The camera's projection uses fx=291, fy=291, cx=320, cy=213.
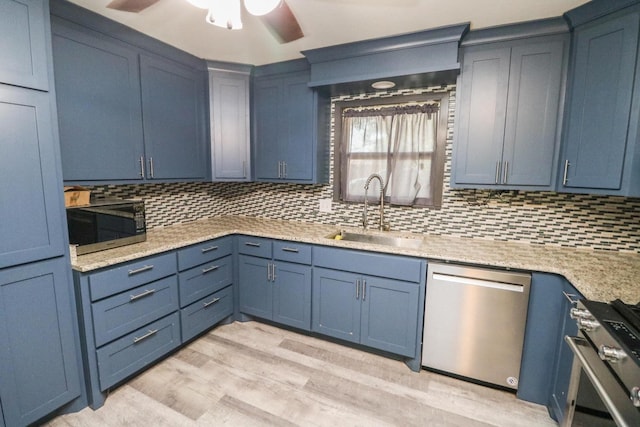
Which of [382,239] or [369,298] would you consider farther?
[382,239]

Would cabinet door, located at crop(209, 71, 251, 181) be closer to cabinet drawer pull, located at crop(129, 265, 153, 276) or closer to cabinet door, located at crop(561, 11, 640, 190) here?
cabinet drawer pull, located at crop(129, 265, 153, 276)

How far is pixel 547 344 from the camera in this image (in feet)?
5.66

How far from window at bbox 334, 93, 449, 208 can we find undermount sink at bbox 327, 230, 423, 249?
34 cm

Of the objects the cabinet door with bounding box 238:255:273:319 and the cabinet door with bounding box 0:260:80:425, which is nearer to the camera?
the cabinet door with bounding box 0:260:80:425

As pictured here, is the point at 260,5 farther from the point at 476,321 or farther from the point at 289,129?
the point at 476,321

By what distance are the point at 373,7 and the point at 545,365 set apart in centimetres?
237

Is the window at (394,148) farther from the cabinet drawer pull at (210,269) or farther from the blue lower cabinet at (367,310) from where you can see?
the cabinet drawer pull at (210,269)

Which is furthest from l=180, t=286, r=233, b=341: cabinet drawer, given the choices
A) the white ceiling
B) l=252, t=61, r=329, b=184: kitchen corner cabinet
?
the white ceiling

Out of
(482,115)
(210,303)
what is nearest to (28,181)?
(210,303)

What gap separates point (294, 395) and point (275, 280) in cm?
91

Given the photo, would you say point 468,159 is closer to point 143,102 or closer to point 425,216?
point 425,216

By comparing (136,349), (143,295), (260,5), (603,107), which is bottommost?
(136,349)

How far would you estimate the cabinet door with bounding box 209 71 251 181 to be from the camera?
2703mm

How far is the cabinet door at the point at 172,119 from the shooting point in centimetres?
223
